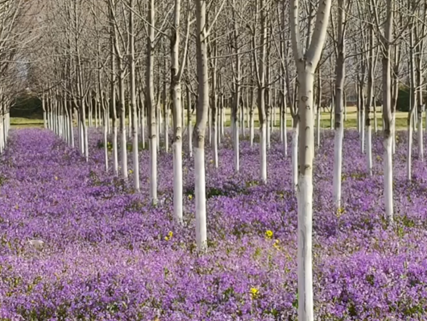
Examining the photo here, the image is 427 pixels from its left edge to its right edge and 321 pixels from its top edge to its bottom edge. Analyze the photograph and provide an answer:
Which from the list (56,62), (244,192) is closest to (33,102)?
(56,62)

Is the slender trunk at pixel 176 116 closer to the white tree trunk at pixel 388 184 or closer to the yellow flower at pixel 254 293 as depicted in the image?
the white tree trunk at pixel 388 184

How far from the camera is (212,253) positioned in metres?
7.84

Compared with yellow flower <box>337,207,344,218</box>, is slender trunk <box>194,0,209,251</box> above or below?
above

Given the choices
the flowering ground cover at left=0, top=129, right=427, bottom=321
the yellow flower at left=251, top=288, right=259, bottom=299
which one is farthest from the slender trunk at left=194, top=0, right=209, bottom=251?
the yellow flower at left=251, top=288, right=259, bottom=299

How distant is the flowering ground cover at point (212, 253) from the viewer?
18.6 ft

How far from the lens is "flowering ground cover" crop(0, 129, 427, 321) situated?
18.6 ft

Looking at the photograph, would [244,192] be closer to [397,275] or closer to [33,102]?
[397,275]

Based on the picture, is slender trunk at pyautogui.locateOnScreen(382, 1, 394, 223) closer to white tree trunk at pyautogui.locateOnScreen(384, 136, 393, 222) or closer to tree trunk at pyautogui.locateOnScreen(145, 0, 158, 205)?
white tree trunk at pyautogui.locateOnScreen(384, 136, 393, 222)

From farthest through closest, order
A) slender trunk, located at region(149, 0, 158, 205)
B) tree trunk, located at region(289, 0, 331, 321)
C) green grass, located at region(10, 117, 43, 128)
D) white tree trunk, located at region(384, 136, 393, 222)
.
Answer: green grass, located at region(10, 117, 43, 128), slender trunk, located at region(149, 0, 158, 205), white tree trunk, located at region(384, 136, 393, 222), tree trunk, located at region(289, 0, 331, 321)

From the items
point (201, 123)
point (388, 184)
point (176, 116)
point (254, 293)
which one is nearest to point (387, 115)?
point (388, 184)

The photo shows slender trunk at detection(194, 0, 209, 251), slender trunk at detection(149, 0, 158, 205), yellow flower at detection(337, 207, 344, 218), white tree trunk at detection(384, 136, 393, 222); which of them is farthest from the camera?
slender trunk at detection(149, 0, 158, 205)

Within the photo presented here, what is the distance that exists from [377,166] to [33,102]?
77848mm

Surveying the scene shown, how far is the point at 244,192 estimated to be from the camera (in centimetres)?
1342

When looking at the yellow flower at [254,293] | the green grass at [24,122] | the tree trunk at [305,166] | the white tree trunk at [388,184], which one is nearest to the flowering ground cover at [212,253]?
the yellow flower at [254,293]
